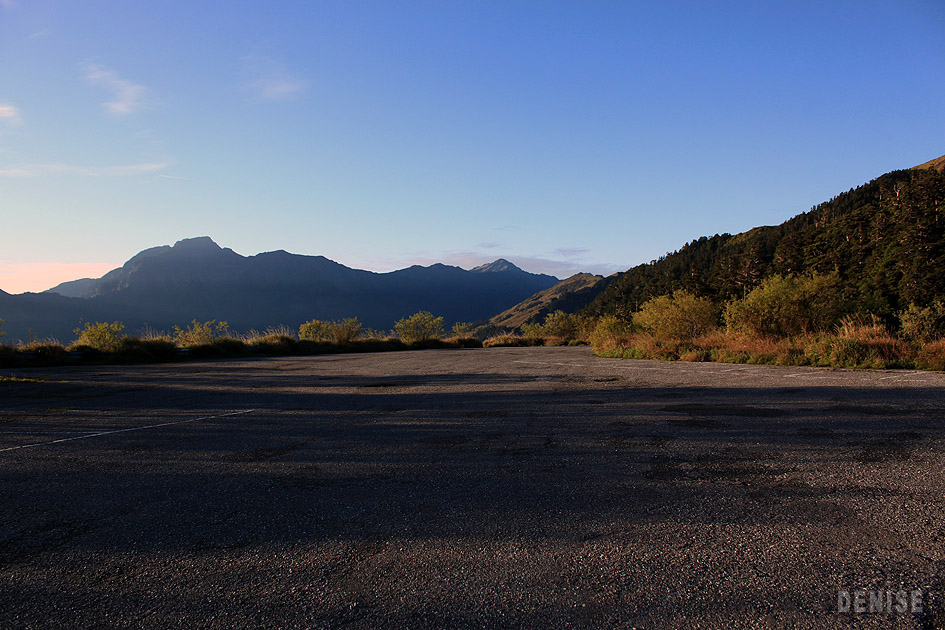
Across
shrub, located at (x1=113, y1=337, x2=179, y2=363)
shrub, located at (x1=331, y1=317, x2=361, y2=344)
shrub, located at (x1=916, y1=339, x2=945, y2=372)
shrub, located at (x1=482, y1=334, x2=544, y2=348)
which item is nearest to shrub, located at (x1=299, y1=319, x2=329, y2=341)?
shrub, located at (x1=331, y1=317, x2=361, y2=344)

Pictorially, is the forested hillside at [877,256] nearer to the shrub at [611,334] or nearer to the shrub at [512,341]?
the shrub at [611,334]

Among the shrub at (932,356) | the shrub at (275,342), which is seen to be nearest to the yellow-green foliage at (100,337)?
the shrub at (275,342)

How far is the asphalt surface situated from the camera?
210 centimetres

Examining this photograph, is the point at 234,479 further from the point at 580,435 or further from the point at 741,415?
the point at 741,415

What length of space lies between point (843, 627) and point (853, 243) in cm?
7648

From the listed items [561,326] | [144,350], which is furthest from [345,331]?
[561,326]

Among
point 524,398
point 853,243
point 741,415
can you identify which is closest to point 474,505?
point 741,415

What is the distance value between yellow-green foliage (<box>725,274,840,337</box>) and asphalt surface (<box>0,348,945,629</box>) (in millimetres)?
10624

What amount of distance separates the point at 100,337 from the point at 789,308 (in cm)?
2673

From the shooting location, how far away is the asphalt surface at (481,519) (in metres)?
2.10

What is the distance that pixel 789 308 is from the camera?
620 inches

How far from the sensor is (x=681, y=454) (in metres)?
4.29

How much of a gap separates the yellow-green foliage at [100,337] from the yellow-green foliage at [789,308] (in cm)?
2427

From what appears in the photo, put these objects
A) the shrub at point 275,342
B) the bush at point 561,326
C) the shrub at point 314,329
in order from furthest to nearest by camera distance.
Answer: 1. the bush at point 561,326
2. the shrub at point 314,329
3. the shrub at point 275,342
